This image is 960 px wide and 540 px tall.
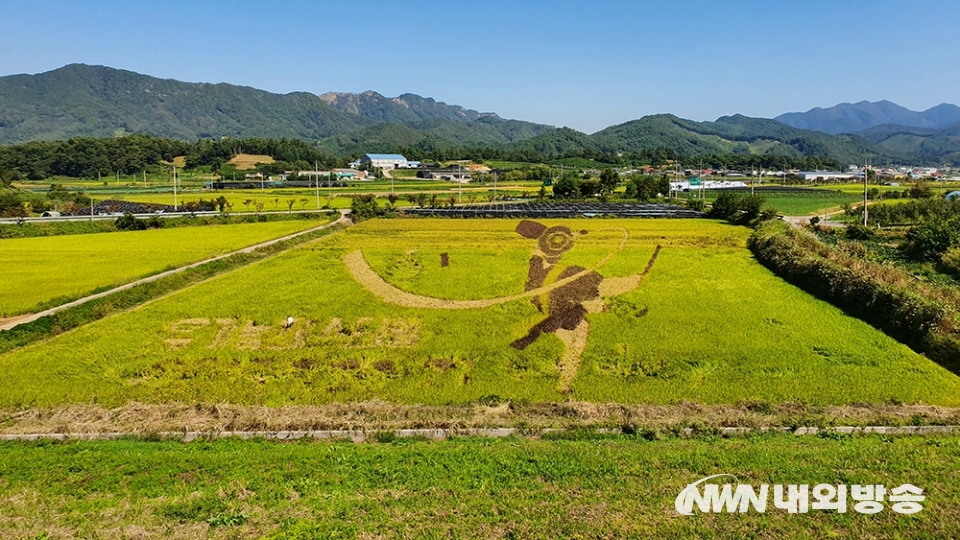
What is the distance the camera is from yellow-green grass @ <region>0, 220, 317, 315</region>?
2127 cm

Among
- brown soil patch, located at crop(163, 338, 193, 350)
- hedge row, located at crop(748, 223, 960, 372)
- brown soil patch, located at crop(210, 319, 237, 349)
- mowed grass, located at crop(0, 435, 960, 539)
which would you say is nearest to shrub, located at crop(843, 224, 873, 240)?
hedge row, located at crop(748, 223, 960, 372)

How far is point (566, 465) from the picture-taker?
9109 millimetres

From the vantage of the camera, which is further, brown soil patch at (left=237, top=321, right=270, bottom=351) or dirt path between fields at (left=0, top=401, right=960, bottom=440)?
brown soil patch at (left=237, top=321, right=270, bottom=351)

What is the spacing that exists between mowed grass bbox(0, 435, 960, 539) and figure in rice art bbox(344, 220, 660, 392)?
4063 mm

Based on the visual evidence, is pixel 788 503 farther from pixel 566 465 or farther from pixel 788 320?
pixel 788 320

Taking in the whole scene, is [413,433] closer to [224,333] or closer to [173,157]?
[224,333]

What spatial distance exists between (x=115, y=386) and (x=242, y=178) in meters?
91.7

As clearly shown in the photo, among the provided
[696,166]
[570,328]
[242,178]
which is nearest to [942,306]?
[570,328]

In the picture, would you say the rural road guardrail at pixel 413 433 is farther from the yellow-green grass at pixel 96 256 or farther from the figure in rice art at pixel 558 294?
the yellow-green grass at pixel 96 256

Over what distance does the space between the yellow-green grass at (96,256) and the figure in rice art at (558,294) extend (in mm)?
9147

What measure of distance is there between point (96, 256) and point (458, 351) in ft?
76.7

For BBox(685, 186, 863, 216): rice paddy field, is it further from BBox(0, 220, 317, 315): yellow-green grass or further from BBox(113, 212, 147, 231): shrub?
BBox(113, 212, 147, 231): shrub

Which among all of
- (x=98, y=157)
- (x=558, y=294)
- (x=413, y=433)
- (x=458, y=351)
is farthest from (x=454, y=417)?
(x=98, y=157)

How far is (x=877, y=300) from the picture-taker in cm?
1764
